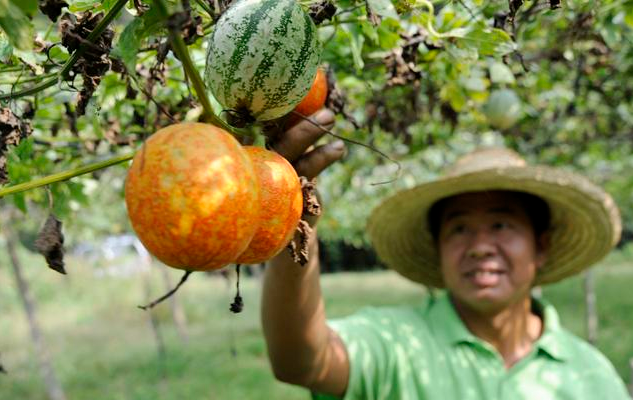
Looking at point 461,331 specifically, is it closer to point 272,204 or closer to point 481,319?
point 481,319

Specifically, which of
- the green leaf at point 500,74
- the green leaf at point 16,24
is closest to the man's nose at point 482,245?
the green leaf at point 500,74

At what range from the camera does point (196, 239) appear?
0.69 m

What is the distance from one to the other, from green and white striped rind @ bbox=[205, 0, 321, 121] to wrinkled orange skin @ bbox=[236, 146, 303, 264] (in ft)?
0.25

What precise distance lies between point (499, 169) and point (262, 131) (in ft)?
5.49

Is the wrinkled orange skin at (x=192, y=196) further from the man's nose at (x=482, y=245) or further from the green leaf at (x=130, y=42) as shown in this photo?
the man's nose at (x=482, y=245)

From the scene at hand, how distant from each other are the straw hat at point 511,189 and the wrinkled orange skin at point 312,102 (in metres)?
1.51

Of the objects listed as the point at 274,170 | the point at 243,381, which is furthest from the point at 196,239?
the point at 243,381

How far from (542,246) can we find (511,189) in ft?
1.27

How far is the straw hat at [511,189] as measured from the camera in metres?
2.56

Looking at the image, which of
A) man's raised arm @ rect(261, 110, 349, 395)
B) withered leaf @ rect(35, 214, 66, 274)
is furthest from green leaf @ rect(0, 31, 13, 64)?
man's raised arm @ rect(261, 110, 349, 395)

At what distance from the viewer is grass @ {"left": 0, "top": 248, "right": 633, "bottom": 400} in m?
7.28

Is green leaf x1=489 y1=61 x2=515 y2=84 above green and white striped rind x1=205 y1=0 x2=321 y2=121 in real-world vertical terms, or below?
above

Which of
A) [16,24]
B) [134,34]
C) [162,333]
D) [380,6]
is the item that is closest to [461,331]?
[380,6]

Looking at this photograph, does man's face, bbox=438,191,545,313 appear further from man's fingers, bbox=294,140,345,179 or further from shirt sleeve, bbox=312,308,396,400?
man's fingers, bbox=294,140,345,179
